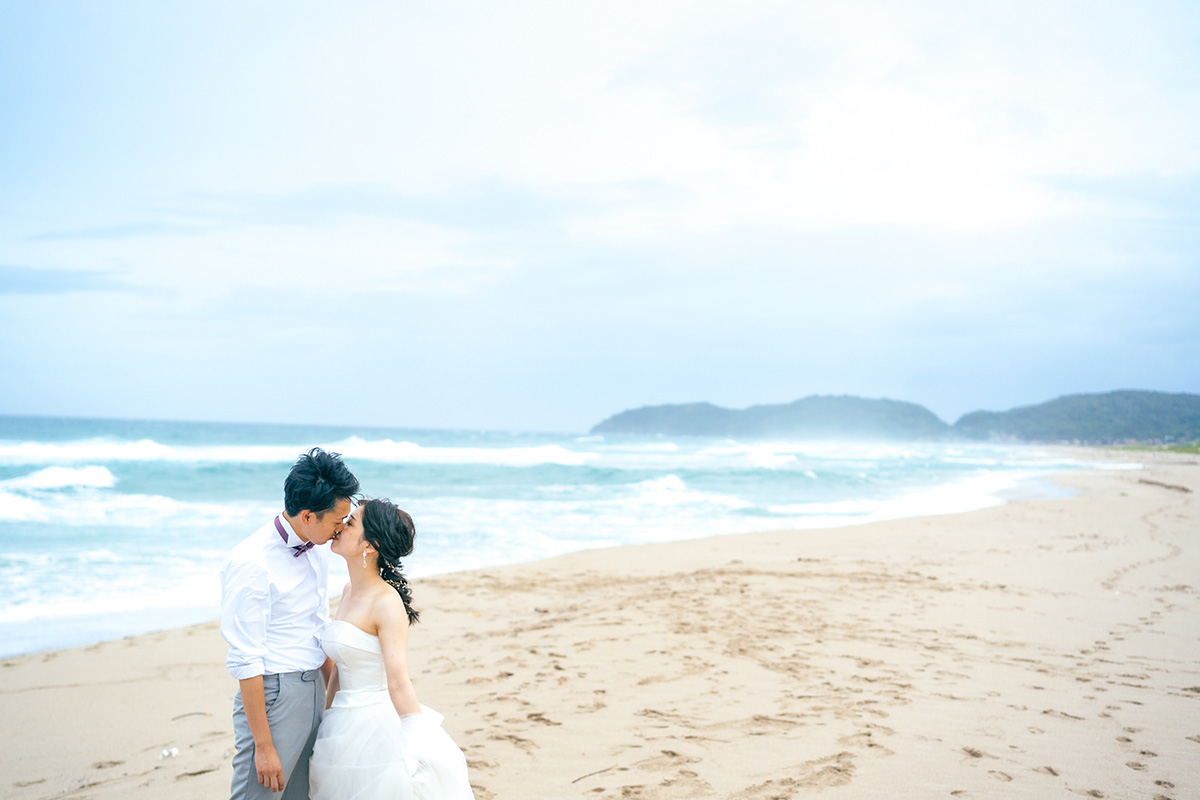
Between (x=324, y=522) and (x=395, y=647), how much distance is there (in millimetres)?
500

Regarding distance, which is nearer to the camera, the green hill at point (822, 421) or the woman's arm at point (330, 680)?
the woman's arm at point (330, 680)

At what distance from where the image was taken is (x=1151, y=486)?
25.8 meters

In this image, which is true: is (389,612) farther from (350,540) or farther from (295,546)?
(295,546)

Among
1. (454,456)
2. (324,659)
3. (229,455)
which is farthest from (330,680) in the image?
(454,456)

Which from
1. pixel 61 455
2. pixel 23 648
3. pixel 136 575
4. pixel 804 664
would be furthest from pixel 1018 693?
pixel 61 455

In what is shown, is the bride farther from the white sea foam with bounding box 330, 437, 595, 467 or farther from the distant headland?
the distant headland

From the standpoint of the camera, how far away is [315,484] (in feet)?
8.25

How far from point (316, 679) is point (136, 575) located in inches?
341

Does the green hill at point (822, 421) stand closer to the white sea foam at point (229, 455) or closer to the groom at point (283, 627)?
the white sea foam at point (229, 455)

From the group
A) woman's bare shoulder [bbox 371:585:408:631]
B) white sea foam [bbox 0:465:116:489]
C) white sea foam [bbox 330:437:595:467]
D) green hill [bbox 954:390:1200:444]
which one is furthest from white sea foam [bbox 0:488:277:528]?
green hill [bbox 954:390:1200:444]

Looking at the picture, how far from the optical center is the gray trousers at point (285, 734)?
2555mm

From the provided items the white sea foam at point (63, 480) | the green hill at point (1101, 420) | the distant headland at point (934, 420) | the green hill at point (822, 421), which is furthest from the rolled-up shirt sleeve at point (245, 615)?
the green hill at point (822, 421)

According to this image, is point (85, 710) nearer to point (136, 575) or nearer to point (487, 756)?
point (487, 756)

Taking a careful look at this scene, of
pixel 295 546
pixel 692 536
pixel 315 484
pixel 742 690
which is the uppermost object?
pixel 315 484
